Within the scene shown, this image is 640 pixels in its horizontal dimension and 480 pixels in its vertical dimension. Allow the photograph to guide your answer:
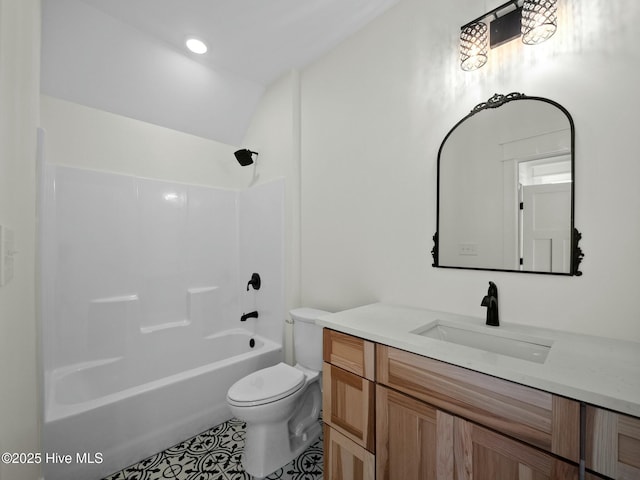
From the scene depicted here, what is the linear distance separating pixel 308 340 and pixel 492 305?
1151 mm

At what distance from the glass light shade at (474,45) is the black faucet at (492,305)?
1058 mm

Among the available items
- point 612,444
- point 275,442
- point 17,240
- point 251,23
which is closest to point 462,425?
point 612,444

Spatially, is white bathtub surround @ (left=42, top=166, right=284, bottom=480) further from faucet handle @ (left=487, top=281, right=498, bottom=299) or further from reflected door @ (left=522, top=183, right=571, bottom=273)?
reflected door @ (left=522, top=183, right=571, bottom=273)

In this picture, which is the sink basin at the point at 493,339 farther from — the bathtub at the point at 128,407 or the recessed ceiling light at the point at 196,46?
the recessed ceiling light at the point at 196,46

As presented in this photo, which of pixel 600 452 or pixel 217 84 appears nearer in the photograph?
pixel 600 452

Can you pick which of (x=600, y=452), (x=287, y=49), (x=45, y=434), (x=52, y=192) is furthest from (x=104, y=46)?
(x=600, y=452)

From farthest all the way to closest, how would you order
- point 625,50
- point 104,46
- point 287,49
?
point 287,49 → point 104,46 → point 625,50

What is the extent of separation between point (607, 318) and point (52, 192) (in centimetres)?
319

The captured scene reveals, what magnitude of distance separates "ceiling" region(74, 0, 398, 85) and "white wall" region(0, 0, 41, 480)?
0.92 meters

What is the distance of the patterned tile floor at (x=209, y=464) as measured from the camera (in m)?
1.61

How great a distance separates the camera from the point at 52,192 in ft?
6.77

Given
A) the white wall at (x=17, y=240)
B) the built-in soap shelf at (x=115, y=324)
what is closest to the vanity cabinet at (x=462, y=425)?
the white wall at (x=17, y=240)

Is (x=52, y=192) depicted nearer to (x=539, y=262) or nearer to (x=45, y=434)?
(x=45, y=434)

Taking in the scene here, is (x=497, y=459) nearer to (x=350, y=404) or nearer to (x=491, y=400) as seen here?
(x=491, y=400)
